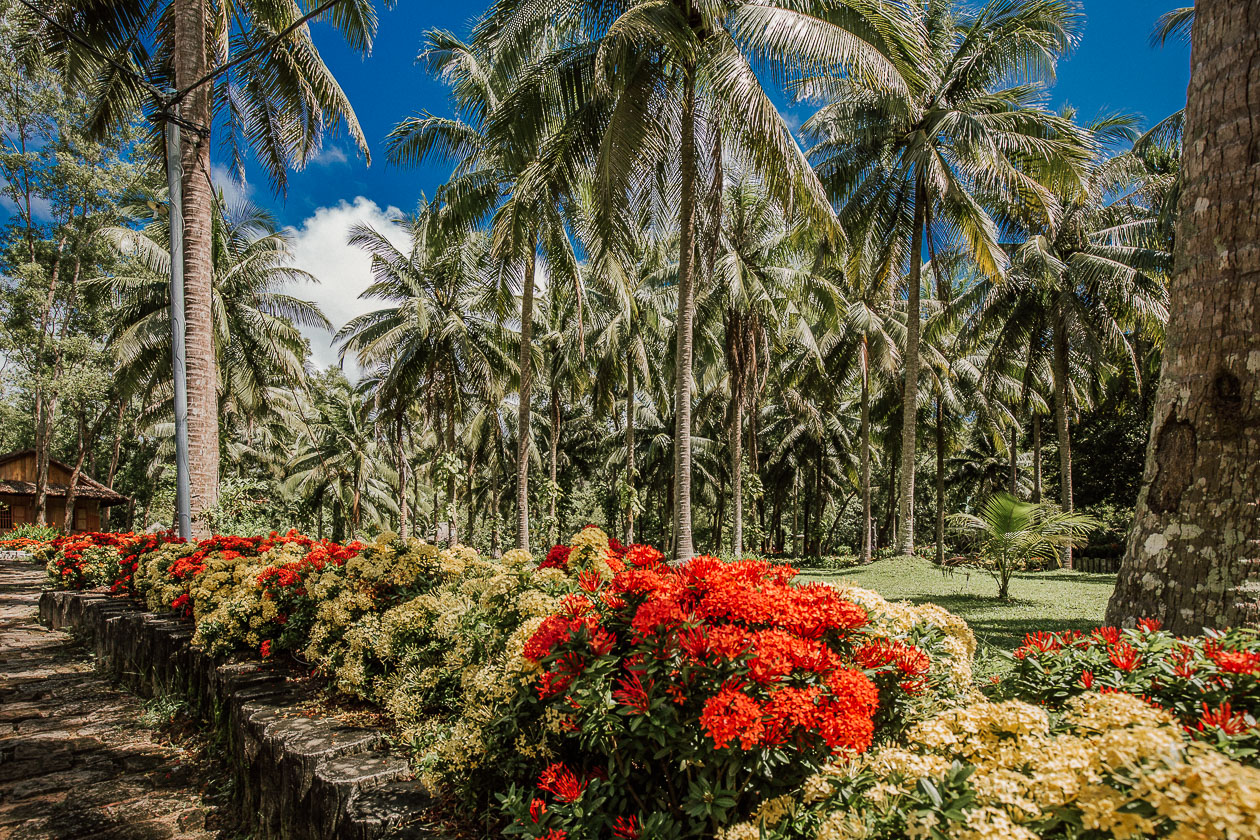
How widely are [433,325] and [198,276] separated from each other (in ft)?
30.2

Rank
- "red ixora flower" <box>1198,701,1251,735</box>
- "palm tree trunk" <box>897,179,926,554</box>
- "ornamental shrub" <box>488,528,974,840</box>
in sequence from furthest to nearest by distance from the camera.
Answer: "palm tree trunk" <box>897,179,926,554</box>
"ornamental shrub" <box>488,528,974,840</box>
"red ixora flower" <box>1198,701,1251,735</box>

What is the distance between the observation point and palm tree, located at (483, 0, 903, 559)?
20.9 feet

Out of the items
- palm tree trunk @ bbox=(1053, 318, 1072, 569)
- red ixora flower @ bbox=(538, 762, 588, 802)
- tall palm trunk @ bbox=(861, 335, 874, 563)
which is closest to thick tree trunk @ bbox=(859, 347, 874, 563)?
tall palm trunk @ bbox=(861, 335, 874, 563)

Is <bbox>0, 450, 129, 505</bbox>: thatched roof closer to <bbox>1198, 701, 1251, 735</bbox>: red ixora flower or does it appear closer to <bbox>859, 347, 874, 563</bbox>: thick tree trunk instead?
<bbox>859, 347, 874, 563</bbox>: thick tree trunk

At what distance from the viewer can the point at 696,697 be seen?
1.61 m

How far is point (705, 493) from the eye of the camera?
27.7 metres

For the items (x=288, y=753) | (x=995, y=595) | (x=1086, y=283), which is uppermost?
(x=1086, y=283)

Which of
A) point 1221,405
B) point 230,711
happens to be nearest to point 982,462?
point 1221,405

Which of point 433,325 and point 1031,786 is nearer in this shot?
point 1031,786

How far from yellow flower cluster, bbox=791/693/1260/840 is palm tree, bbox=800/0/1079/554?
446 inches

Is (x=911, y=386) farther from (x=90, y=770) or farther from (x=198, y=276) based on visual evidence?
(x=90, y=770)

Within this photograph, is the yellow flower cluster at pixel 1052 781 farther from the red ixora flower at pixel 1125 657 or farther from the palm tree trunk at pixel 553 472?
the palm tree trunk at pixel 553 472

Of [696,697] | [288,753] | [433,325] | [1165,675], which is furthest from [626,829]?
[433,325]

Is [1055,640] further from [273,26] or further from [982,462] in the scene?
[982,462]
